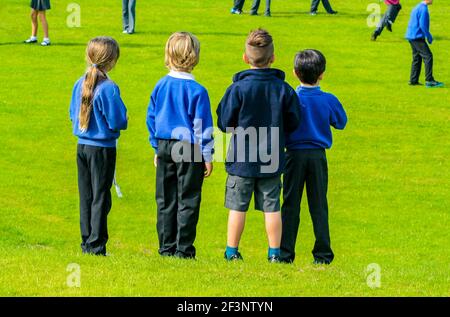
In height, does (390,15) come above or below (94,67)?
below

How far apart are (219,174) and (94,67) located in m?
7.58

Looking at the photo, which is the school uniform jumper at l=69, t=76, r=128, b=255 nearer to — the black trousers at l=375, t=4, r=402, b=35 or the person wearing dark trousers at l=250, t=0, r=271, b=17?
the black trousers at l=375, t=4, r=402, b=35

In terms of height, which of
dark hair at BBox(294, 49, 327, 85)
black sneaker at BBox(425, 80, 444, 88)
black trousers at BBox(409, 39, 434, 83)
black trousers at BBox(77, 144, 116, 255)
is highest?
dark hair at BBox(294, 49, 327, 85)

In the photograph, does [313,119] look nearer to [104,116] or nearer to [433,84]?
[104,116]

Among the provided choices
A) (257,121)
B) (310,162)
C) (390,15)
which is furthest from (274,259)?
(390,15)

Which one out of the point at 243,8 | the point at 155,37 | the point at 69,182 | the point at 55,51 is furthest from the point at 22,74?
the point at 243,8

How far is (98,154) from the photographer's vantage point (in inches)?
396

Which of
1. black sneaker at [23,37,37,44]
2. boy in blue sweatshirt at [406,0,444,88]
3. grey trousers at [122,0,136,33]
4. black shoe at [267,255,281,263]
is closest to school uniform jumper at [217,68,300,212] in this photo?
black shoe at [267,255,281,263]

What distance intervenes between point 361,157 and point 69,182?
5284 mm

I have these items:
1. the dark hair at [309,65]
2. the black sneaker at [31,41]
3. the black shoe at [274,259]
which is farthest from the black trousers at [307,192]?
the black sneaker at [31,41]

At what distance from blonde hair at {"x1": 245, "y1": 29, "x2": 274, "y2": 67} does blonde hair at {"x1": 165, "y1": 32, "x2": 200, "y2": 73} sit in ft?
1.73

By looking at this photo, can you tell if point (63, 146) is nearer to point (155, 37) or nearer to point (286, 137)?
point (286, 137)

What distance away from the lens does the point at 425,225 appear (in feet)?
48.4

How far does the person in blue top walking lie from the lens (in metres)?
9.91
